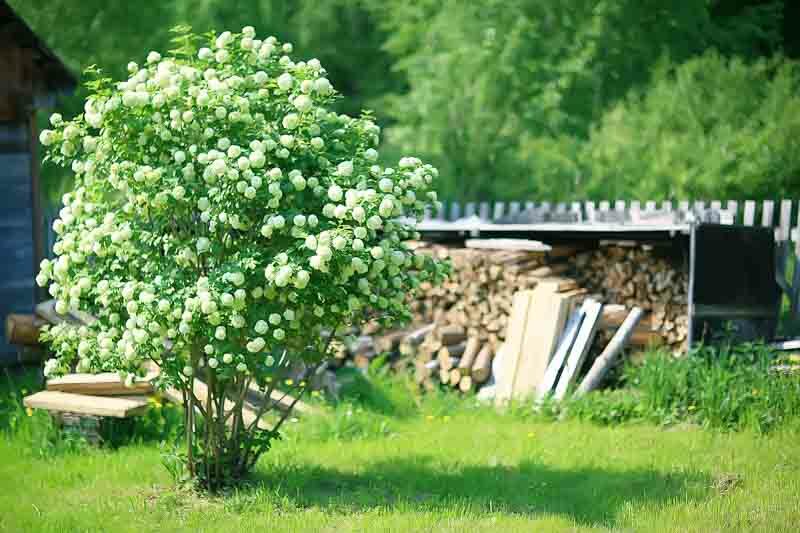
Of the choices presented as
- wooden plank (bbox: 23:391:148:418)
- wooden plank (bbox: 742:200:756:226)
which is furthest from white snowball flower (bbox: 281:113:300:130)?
wooden plank (bbox: 742:200:756:226)

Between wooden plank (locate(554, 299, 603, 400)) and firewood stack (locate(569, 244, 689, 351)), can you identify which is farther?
firewood stack (locate(569, 244, 689, 351))

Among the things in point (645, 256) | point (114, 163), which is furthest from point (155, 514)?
point (645, 256)

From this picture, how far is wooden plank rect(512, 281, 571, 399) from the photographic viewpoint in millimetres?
9062

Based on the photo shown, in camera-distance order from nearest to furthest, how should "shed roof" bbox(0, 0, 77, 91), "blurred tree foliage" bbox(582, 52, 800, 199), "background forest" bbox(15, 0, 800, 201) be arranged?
"shed roof" bbox(0, 0, 77, 91) < "blurred tree foliage" bbox(582, 52, 800, 199) < "background forest" bbox(15, 0, 800, 201)

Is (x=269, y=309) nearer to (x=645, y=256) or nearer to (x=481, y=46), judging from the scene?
(x=645, y=256)

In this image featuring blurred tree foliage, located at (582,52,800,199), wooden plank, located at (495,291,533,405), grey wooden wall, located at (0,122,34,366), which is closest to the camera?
wooden plank, located at (495,291,533,405)

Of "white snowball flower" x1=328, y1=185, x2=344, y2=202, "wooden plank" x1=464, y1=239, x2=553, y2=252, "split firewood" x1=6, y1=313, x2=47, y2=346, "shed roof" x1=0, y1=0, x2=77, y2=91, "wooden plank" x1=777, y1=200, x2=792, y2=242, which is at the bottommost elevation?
"split firewood" x1=6, y1=313, x2=47, y2=346

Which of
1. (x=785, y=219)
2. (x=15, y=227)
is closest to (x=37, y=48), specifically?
(x=15, y=227)

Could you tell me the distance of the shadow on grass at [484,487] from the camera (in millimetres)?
5902

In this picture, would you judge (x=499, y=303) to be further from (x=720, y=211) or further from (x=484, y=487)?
(x=484, y=487)

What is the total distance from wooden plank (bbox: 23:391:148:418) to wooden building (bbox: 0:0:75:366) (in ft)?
9.41

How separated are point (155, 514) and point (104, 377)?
2.52 meters

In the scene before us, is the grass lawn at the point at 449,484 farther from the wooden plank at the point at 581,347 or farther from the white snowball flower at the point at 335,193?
the white snowball flower at the point at 335,193

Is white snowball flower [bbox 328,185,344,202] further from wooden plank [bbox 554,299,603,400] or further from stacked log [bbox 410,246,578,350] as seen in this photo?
stacked log [bbox 410,246,578,350]
